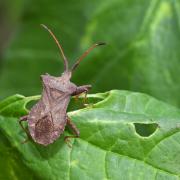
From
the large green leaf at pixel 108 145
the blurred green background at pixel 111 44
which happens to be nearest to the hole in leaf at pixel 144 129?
the large green leaf at pixel 108 145

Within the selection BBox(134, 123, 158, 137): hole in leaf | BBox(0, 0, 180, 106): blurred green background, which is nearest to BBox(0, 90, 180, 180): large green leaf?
BBox(134, 123, 158, 137): hole in leaf

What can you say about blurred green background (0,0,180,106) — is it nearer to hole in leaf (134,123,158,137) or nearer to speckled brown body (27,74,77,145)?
speckled brown body (27,74,77,145)

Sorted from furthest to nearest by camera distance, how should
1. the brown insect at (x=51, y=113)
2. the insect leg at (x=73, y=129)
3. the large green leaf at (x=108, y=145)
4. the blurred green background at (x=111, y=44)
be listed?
the blurred green background at (x=111, y=44), the brown insect at (x=51, y=113), the insect leg at (x=73, y=129), the large green leaf at (x=108, y=145)

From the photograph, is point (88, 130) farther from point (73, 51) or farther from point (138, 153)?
point (73, 51)

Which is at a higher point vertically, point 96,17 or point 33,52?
point 96,17

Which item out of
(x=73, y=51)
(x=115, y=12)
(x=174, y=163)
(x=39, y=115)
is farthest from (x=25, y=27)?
(x=174, y=163)

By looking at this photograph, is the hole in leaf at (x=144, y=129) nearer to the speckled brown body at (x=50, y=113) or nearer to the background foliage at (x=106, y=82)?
the background foliage at (x=106, y=82)
